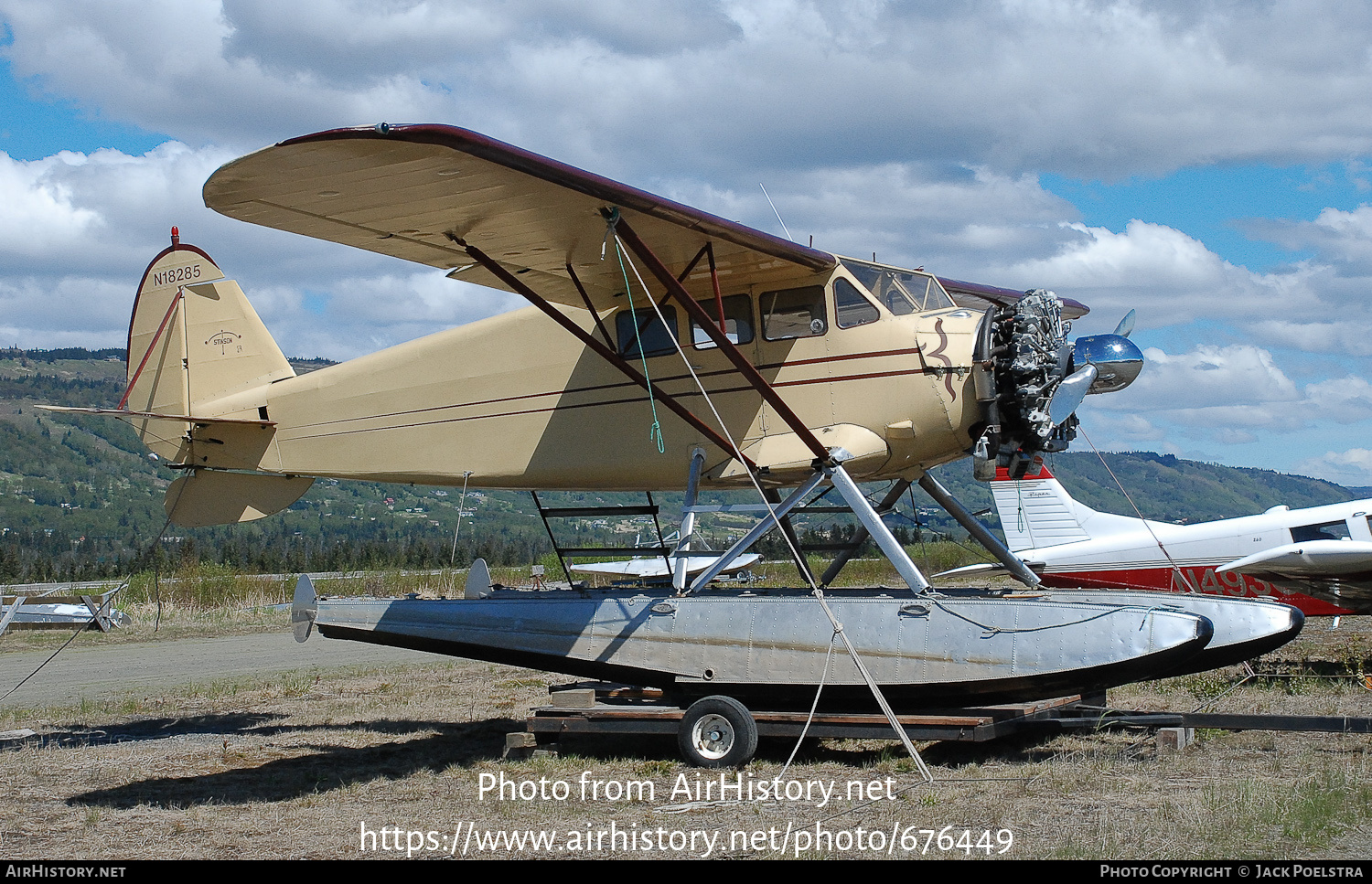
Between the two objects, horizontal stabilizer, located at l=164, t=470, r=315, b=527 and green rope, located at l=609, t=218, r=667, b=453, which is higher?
green rope, located at l=609, t=218, r=667, b=453

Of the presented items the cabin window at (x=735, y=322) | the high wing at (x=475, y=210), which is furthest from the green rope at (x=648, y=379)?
the cabin window at (x=735, y=322)

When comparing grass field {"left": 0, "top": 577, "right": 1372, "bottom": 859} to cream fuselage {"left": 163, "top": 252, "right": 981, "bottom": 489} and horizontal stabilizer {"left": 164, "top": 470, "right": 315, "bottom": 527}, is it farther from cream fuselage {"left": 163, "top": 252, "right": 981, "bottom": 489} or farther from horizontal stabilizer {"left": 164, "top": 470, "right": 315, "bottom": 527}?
cream fuselage {"left": 163, "top": 252, "right": 981, "bottom": 489}

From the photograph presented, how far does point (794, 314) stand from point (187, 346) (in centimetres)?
770

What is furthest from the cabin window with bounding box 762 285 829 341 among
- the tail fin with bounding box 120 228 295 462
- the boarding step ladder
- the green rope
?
the tail fin with bounding box 120 228 295 462

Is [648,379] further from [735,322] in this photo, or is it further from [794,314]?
[794,314]

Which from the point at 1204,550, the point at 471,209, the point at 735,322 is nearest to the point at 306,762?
the point at 471,209

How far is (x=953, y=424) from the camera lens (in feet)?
29.7

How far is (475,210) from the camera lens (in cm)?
830

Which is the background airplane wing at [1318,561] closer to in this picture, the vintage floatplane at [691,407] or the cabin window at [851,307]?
the vintage floatplane at [691,407]

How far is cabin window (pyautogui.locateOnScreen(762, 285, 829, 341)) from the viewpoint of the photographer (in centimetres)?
956

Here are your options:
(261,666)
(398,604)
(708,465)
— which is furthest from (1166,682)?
(261,666)

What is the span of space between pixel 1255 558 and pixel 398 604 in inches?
374

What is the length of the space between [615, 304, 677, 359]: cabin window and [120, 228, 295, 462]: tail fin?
491 centimetres

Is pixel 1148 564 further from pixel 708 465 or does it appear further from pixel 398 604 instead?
pixel 398 604
